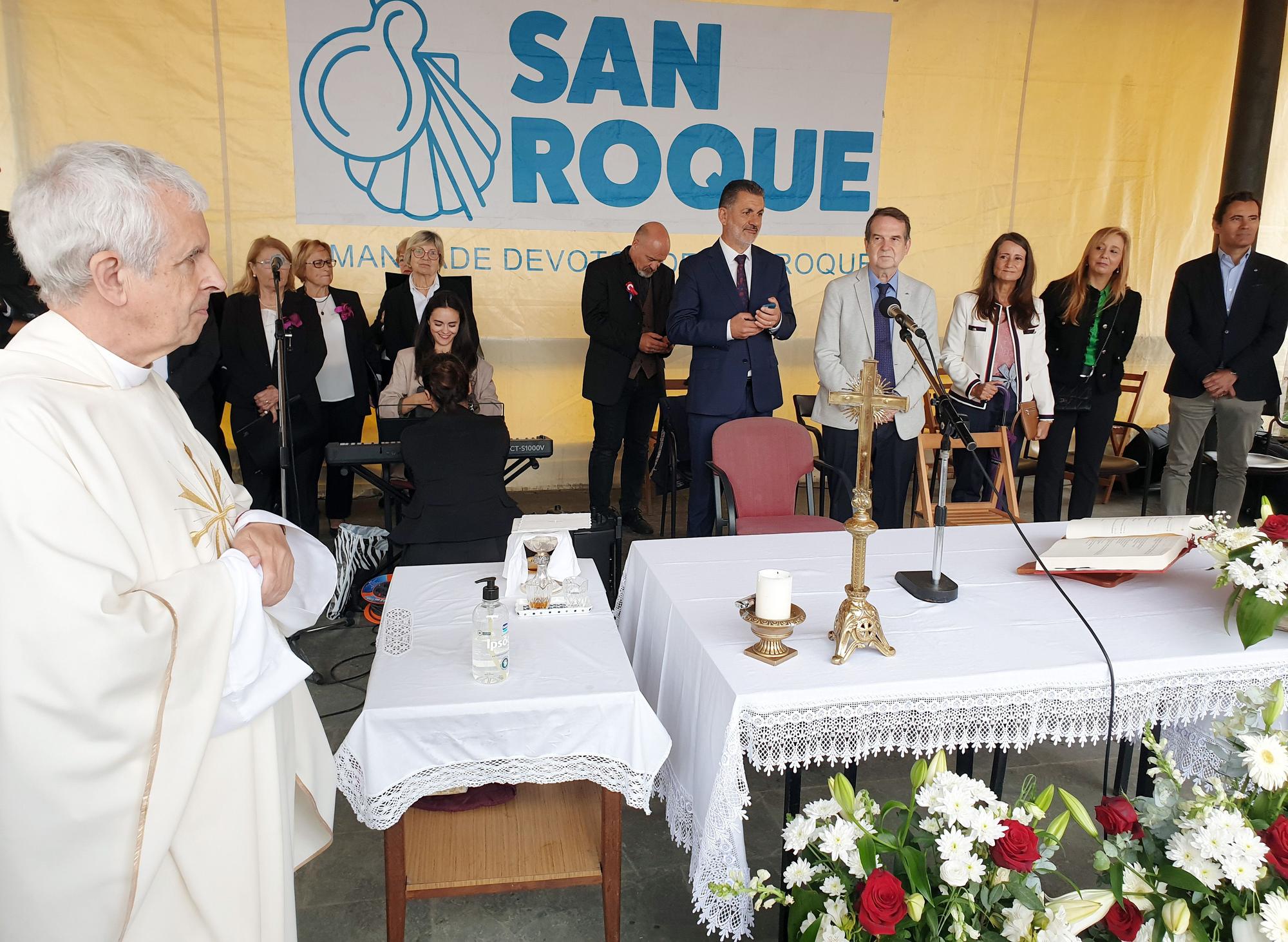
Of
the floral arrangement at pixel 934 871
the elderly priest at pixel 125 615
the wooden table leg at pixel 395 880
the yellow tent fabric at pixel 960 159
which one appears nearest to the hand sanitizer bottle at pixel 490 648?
the wooden table leg at pixel 395 880

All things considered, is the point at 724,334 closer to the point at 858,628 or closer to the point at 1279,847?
the point at 858,628

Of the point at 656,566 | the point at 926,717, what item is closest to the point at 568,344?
the point at 656,566

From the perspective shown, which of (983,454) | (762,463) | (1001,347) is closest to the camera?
(762,463)

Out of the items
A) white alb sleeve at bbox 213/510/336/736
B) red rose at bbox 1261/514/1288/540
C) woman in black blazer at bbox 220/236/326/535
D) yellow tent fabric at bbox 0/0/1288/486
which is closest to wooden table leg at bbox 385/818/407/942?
white alb sleeve at bbox 213/510/336/736

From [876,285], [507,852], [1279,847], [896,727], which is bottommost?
[507,852]

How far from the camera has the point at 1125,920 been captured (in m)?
1.15

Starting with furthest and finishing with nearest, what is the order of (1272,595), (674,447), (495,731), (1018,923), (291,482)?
1. (674,447)
2. (291,482)
3. (1272,595)
4. (495,731)
5. (1018,923)

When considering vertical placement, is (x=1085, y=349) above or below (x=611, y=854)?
above

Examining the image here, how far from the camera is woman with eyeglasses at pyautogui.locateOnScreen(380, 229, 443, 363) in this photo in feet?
15.5

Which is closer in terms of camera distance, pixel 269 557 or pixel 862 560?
pixel 269 557

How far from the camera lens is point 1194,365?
4.64 meters

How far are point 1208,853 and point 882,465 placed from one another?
3.02 m

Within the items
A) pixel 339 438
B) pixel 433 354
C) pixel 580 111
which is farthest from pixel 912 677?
A: pixel 580 111

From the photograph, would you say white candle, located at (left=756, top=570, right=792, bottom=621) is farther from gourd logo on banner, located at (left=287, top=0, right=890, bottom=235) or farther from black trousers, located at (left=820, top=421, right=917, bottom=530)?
gourd logo on banner, located at (left=287, top=0, right=890, bottom=235)
